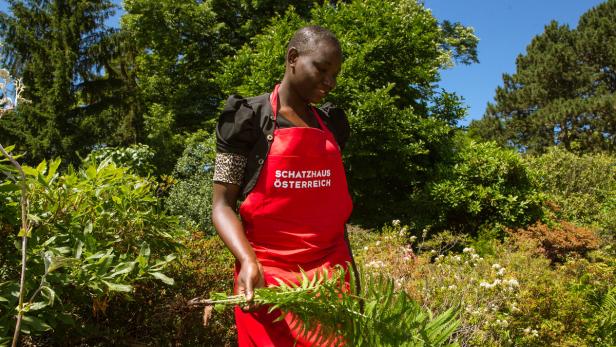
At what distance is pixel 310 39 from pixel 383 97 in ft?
25.2

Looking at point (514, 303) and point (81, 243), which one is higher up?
point (81, 243)

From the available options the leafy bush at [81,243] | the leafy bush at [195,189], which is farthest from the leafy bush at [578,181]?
the leafy bush at [81,243]

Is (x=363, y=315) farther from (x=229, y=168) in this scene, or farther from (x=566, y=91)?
(x=566, y=91)

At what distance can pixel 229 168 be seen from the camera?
1.82 m

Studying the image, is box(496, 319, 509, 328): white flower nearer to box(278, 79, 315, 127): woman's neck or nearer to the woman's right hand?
box(278, 79, 315, 127): woman's neck

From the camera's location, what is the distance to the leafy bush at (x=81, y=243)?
233 cm

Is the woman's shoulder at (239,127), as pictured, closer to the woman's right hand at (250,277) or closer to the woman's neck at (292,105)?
the woman's neck at (292,105)

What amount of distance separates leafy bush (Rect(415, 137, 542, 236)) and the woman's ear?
772cm

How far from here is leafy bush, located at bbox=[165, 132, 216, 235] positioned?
940 centimetres

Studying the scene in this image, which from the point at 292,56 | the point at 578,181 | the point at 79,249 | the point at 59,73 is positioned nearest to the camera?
the point at 292,56

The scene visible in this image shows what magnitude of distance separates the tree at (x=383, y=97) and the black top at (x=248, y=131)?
7516 mm

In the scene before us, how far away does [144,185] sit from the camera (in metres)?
3.28

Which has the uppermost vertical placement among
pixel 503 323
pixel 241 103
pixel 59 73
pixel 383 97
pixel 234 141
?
pixel 59 73

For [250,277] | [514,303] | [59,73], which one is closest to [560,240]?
[514,303]
